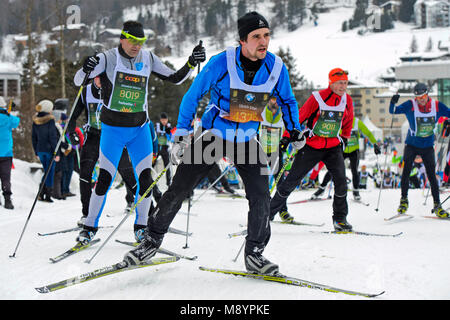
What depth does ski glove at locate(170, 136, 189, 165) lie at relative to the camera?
3.55 m

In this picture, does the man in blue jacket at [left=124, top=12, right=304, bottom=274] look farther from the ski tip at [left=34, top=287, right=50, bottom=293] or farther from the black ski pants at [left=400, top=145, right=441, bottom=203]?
the black ski pants at [left=400, top=145, right=441, bottom=203]

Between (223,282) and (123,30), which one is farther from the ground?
(123,30)

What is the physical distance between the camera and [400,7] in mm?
181000

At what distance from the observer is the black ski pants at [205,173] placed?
3.60m

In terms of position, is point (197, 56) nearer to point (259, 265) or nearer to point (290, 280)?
point (259, 265)

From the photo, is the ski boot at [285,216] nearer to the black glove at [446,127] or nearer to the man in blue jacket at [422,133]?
the man in blue jacket at [422,133]

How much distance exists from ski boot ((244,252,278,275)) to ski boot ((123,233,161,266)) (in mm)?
710

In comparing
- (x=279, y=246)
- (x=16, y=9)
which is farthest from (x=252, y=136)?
(x=16, y=9)

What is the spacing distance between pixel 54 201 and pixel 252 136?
6.85 m

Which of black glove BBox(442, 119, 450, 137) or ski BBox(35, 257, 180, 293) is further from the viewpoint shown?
black glove BBox(442, 119, 450, 137)

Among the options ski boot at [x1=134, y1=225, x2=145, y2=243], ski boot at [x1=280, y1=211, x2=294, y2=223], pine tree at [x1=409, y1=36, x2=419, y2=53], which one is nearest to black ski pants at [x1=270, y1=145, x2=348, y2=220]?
ski boot at [x1=280, y1=211, x2=294, y2=223]

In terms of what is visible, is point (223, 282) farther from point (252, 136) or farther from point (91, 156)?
point (91, 156)

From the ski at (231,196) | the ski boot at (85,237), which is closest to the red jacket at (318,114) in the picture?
the ski boot at (85,237)

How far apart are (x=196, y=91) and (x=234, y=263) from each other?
1.56 metres
